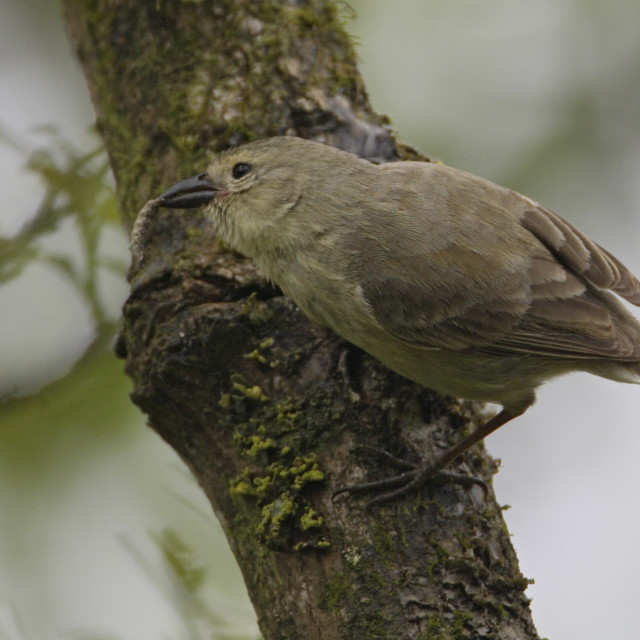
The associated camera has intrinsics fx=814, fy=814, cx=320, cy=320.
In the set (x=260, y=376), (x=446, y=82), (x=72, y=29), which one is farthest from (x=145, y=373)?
(x=446, y=82)

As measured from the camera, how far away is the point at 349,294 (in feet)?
11.2

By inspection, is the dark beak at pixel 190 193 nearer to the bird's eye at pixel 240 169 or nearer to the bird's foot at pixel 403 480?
the bird's eye at pixel 240 169

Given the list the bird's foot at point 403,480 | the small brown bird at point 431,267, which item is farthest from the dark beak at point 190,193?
the bird's foot at point 403,480

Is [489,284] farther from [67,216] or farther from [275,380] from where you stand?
[67,216]

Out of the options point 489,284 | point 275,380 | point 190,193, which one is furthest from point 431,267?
point 190,193

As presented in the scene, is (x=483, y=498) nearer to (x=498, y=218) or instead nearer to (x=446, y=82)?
(x=498, y=218)

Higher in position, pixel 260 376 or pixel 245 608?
pixel 260 376

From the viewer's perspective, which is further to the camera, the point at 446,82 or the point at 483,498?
the point at 446,82

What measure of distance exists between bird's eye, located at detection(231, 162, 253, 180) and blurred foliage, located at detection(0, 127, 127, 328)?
1033mm

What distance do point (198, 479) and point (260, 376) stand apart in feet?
1.78

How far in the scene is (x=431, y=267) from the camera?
11.2 feet

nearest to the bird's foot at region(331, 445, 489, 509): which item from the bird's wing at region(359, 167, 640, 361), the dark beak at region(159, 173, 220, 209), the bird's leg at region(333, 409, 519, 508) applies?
the bird's leg at region(333, 409, 519, 508)

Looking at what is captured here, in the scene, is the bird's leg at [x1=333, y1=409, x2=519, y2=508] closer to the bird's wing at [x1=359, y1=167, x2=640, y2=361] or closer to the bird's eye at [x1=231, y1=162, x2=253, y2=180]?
the bird's wing at [x1=359, y1=167, x2=640, y2=361]

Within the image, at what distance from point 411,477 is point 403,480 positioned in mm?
42
